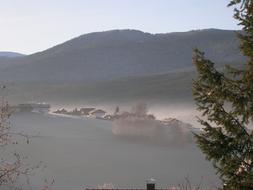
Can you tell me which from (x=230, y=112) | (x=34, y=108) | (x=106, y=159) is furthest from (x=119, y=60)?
(x=230, y=112)

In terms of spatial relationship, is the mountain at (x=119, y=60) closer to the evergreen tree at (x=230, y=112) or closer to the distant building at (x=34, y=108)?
the distant building at (x=34, y=108)

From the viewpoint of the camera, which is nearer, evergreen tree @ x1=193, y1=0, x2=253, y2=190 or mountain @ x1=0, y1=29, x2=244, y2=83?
evergreen tree @ x1=193, y1=0, x2=253, y2=190

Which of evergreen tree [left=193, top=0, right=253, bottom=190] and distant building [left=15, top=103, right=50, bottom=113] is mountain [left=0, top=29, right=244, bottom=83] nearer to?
distant building [left=15, top=103, right=50, bottom=113]

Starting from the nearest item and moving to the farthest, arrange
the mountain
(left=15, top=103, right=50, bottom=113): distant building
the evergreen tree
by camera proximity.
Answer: the evergreen tree, (left=15, top=103, right=50, bottom=113): distant building, the mountain

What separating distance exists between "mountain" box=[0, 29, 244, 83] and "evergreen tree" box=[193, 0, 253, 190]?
156m

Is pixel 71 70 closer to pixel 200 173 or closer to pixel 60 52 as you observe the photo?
pixel 60 52

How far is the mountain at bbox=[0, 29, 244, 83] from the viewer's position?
17175 cm

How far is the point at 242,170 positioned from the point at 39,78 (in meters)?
165

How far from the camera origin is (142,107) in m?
66.6

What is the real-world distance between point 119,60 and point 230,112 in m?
176

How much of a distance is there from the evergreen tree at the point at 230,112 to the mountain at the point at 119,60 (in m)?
156

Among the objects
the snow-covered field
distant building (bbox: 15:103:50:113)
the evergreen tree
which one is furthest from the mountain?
the evergreen tree

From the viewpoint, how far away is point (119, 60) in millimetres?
183250

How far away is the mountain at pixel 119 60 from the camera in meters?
172
